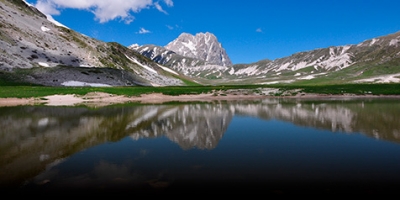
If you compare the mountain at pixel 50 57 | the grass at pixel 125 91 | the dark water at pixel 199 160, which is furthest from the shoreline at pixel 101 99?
the dark water at pixel 199 160

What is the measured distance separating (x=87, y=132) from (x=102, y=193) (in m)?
14.7

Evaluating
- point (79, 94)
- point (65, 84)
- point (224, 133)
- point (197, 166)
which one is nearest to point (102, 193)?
point (197, 166)

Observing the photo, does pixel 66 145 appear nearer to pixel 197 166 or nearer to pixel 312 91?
pixel 197 166

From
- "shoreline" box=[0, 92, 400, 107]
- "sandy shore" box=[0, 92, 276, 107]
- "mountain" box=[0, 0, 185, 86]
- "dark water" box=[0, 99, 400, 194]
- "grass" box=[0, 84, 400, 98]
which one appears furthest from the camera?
"mountain" box=[0, 0, 185, 86]

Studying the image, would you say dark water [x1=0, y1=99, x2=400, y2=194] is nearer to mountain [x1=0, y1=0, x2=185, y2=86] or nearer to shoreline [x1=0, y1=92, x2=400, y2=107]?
shoreline [x1=0, y1=92, x2=400, y2=107]

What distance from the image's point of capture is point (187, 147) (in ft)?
62.1

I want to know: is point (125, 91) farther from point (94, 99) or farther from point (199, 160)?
point (199, 160)

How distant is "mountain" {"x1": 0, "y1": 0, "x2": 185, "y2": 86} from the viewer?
336 feet

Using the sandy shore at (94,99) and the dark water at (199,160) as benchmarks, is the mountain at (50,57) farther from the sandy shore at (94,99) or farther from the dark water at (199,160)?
the dark water at (199,160)

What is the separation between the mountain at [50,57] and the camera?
336ft

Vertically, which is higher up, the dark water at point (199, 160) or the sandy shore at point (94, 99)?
the sandy shore at point (94, 99)

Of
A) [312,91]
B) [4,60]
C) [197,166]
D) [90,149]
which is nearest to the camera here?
[197,166]

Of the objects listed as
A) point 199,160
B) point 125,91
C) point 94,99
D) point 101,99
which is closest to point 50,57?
point 125,91

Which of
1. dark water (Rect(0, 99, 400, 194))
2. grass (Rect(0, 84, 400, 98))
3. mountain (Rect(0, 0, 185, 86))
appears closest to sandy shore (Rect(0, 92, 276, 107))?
grass (Rect(0, 84, 400, 98))
